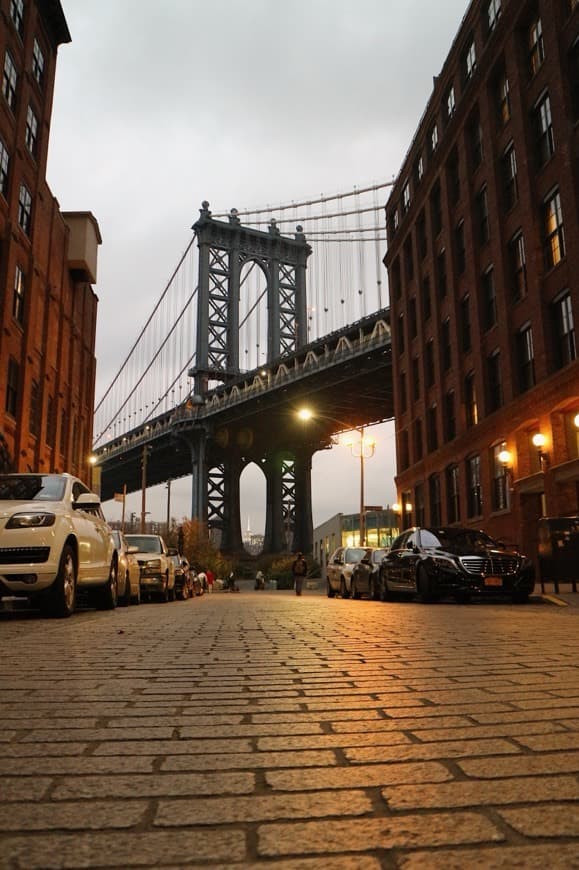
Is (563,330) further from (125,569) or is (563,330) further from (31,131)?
(31,131)

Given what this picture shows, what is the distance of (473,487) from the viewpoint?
3216cm

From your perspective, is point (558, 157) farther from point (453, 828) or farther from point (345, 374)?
point (345, 374)

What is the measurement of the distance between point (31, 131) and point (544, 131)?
19420mm

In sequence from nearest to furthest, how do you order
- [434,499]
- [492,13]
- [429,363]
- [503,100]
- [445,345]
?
[503,100] < [492,13] < [445,345] < [434,499] < [429,363]

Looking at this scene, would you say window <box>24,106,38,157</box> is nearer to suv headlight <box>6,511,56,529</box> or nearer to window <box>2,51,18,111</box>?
window <box>2,51,18,111</box>

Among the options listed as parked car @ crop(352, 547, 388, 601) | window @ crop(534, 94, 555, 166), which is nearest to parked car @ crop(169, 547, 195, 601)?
parked car @ crop(352, 547, 388, 601)

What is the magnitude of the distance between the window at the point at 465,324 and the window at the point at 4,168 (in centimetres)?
1882

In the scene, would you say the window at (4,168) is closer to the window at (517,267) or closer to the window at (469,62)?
the window at (517,267)

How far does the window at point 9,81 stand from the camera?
27312mm

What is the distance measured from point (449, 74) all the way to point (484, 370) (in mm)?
15306

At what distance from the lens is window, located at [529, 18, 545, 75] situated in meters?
26.5

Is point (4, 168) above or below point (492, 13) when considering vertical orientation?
below

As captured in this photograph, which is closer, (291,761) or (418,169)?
(291,761)

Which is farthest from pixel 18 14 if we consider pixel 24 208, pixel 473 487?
pixel 473 487
